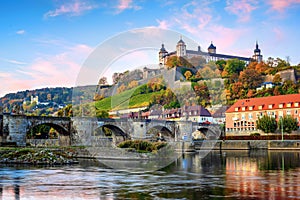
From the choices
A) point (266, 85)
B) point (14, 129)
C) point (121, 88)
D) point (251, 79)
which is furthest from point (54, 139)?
point (251, 79)

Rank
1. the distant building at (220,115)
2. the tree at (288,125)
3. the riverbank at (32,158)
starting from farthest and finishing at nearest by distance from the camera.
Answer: the distant building at (220,115) → the tree at (288,125) → the riverbank at (32,158)

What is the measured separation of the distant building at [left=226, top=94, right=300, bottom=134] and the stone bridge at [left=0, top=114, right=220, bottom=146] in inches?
488

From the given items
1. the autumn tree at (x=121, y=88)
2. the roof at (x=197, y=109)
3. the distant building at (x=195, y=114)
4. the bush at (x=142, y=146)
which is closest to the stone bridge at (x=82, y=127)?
the autumn tree at (x=121, y=88)

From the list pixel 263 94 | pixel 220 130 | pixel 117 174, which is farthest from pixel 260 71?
pixel 117 174

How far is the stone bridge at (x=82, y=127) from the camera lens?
46062 mm

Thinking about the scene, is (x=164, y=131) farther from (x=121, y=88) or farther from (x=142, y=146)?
(x=142, y=146)

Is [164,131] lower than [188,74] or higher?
lower

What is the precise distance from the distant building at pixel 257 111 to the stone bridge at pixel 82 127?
12400 mm

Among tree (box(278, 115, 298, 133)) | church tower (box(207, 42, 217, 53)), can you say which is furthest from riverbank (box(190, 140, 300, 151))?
church tower (box(207, 42, 217, 53))

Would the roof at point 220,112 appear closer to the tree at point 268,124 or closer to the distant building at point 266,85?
the distant building at point 266,85

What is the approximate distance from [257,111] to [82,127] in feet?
135

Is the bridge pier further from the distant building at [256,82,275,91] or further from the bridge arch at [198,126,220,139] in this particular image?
the distant building at [256,82,275,91]

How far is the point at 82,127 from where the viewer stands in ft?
178

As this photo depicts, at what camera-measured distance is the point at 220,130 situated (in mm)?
84875
